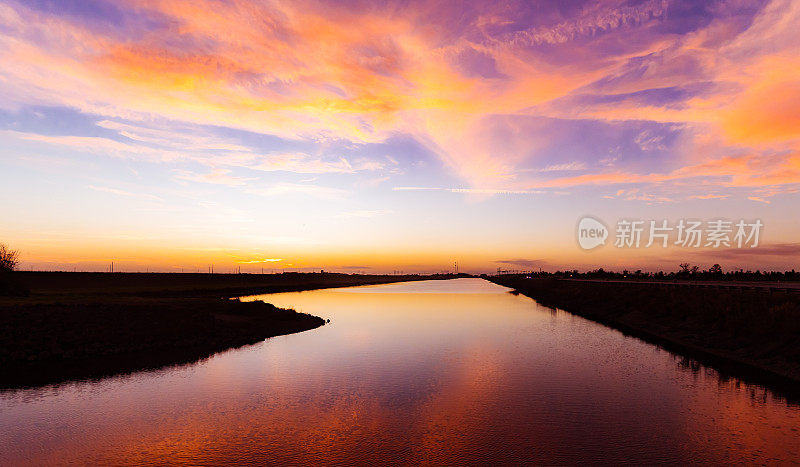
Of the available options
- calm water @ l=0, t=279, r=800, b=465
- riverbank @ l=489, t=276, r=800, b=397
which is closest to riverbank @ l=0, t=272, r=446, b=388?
calm water @ l=0, t=279, r=800, b=465

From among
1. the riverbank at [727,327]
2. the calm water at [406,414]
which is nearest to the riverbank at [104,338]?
the calm water at [406,414]

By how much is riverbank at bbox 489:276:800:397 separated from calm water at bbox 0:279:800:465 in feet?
9.70

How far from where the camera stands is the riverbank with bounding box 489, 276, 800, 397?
22.1 metres

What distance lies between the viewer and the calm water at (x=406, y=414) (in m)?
11.9

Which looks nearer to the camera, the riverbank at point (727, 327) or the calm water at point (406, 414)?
the calm water at point (406, 414)

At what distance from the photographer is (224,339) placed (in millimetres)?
31375

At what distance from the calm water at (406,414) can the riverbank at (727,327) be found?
2.96 metres

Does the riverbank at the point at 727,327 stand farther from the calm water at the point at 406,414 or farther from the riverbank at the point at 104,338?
the riverbank at the point at 104,338

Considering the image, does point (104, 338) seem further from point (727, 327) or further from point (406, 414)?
point (727, 327)

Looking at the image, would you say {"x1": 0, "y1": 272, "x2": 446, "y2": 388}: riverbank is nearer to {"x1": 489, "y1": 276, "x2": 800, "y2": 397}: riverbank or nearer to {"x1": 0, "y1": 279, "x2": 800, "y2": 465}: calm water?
{"x1": 0, "y1": 279, "x2": 800, "y2": 465}: calm water

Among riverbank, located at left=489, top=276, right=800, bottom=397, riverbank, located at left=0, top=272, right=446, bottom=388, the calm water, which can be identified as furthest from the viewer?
riverbank, located at left=489, top=276, right=800, bottom=397

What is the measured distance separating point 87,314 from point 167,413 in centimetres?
1967

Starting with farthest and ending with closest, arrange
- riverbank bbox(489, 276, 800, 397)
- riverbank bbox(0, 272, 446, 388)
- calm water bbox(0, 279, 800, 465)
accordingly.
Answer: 1. riverbank bbox(489, 276, 800, 397)
2. riverbank bbox(0, 272, 446, 388)
3. calm water bbox(0, 279, 800, 465)

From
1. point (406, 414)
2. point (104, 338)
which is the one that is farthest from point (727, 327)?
point (104, 338)
